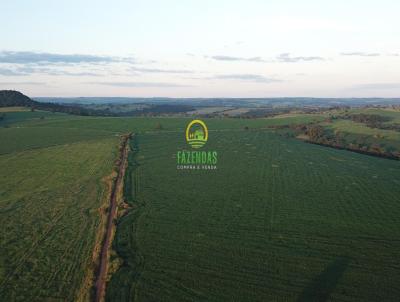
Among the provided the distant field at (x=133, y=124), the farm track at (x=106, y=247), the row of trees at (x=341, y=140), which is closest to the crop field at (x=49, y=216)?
the farm track at (x=106, y=247)

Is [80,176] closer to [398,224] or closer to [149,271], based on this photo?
[149,271]

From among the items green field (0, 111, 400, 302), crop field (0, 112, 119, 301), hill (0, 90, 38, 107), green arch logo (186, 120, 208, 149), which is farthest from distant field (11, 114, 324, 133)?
hill (0, 90, 38, 107)

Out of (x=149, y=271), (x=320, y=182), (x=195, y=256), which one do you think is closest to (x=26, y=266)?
(x=149, y=271)

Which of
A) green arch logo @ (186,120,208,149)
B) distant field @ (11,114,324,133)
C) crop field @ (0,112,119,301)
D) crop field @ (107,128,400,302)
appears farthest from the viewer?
distant field @ (11,114,324,133)

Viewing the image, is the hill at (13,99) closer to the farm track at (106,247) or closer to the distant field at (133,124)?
the distant field at (133,124)

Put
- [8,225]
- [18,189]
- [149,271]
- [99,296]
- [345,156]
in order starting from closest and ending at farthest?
[99,296], [149,271], [8,225], [18,189], [345,156]

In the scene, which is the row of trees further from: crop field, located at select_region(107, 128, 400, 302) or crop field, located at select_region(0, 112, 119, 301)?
crop field, located at select_region(0, 112, 119, 301)
